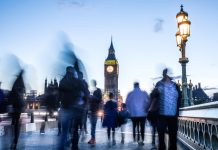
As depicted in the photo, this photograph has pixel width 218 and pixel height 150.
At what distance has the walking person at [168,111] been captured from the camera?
6691mm

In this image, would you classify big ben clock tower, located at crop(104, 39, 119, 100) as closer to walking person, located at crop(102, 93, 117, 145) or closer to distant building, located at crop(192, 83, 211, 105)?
distant building, located at crop(192, 83, 211, 105)

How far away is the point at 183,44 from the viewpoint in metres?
10.3

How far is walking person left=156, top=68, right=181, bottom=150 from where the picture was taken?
6.69 m

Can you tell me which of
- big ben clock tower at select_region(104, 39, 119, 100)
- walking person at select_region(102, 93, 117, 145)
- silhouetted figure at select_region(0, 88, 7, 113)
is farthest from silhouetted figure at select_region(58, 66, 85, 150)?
big ben clock tower at select_region(104, 39, 119, 100)

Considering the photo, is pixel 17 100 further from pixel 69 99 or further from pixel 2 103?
pixel 69 99

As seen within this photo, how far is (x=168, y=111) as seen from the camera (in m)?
6.68

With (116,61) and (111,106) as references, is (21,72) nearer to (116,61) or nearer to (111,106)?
(111,106)

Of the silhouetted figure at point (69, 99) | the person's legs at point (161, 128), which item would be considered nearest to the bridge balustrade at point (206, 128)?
the person's legs at point (161, 128)

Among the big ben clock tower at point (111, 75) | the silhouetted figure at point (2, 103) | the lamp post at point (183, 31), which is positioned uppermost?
the big ben clock tower at point (111, 75)

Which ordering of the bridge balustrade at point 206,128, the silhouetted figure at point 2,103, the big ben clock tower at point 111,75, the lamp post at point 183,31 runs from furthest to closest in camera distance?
the big ben clock tower at point 111,75
the lamp post at point 183,31
the silhouetted figure at point 2,103
the bridge balustrade at point 206,128

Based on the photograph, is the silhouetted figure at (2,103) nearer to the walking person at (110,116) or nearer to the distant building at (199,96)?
the walking person at (110,116)

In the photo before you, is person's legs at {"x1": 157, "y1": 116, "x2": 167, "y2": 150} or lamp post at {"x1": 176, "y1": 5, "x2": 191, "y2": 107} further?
lamp post at {"x1": 176, "y1": 5, "x2": 191, "y2": 107}

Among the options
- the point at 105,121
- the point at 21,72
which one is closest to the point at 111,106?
the point at 105,121

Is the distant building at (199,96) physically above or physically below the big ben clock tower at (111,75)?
below
